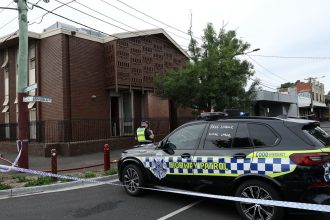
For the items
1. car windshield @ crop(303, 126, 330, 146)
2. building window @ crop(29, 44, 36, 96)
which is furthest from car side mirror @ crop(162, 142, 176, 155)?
building window @ crop(29, 44, 36, 96)

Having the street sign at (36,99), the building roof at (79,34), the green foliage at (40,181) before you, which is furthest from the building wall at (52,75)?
the green foliage at (40,181)

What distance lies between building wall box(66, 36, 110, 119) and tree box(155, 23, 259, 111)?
356cm

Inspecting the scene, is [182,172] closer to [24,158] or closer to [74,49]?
[24,158]

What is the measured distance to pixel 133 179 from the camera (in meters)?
7.85

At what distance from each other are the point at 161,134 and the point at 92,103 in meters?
5.01

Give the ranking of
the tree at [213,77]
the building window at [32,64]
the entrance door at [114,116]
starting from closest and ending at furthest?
the tree at [213,77], the building window at [32,64], the entrance door at [114,116]

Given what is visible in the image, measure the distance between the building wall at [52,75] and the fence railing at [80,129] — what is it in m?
0.77

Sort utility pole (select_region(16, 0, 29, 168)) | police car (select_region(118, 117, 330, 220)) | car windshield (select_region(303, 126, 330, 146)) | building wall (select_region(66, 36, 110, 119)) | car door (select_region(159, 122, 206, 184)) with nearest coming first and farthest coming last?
police car (select_region(118, 117, 330, 220)) < car windshield (select_region(303, 126, 330, 146)) < car door (select_region(159, 122, 206, 184)) < utility pole (select_region(16, 0, 29, 168)) < building wall (select_region(66, 36, 110, 119))

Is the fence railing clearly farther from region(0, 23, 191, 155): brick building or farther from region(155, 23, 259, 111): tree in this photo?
region(155, 23, 259, 111): tree

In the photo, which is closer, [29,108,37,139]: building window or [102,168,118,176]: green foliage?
[102,168,118,176]: green foliage

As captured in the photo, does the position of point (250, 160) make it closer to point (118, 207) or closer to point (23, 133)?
point (118, 207)

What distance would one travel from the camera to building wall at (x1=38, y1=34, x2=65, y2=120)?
1784 centimetres

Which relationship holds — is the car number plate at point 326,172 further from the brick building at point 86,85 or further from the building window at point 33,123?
the building window at point 33,123

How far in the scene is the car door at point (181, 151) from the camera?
6773 millimetres
